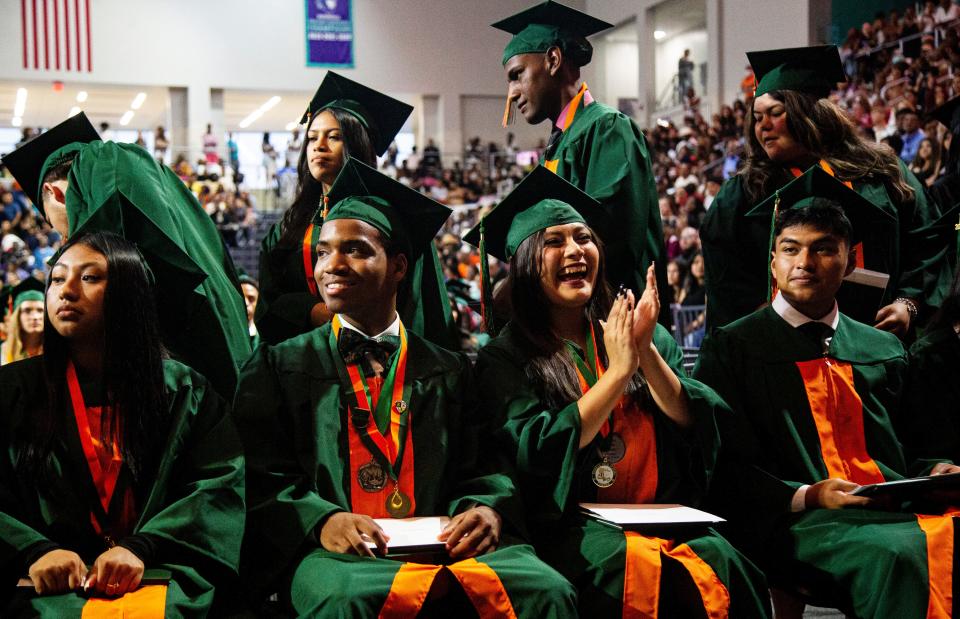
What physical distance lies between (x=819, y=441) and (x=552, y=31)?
5.96 feet

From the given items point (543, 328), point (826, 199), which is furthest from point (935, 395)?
point (543, 328)

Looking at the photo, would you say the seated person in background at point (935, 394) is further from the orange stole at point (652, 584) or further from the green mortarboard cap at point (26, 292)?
the green mortarboard cap at point (26, 292)

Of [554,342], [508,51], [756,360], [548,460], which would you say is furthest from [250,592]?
[508,51]

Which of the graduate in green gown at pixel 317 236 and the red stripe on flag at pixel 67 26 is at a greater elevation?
the red stripe on flag at pixel 67 26

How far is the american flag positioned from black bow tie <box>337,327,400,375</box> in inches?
967

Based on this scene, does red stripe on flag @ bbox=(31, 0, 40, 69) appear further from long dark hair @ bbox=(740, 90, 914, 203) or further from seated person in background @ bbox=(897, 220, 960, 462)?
seated person in background @ bbox=(897, 220, 960, 462)

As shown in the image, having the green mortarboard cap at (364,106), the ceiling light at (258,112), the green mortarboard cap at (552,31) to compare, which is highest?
the ceiling light at (258,112)

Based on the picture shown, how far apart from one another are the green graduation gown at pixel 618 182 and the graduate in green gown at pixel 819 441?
0.51 metres

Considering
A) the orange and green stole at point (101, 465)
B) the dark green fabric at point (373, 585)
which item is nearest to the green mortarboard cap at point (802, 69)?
the dark green fabric at point (373, 585)

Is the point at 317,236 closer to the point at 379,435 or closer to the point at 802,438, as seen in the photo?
the point at 379,435

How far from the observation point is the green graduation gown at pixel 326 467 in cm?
256

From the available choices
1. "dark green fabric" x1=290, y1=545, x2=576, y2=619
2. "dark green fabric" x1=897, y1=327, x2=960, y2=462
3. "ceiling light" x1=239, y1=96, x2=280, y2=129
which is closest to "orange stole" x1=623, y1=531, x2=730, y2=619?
"dark green fabric" x1=290, y1=545, x2=576, y2=619

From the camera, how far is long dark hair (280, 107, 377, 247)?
3916 millimetres

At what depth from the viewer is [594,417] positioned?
9.53 feet
